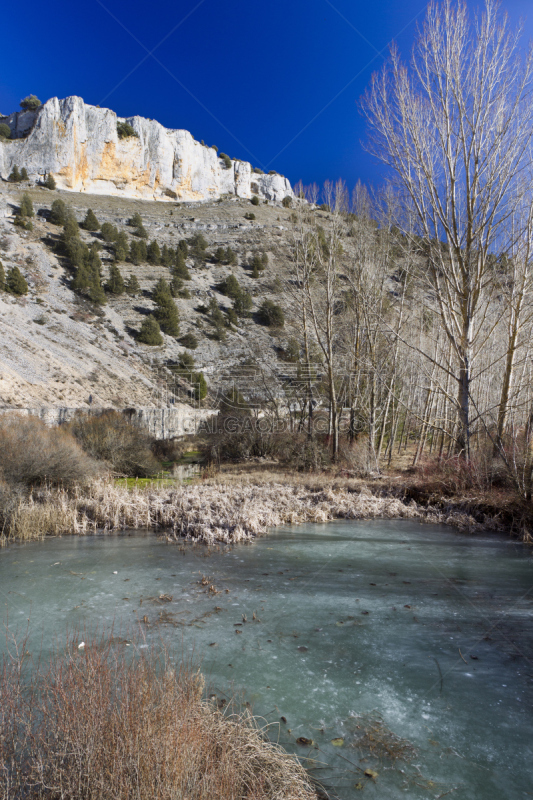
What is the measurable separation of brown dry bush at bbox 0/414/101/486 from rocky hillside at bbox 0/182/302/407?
10.4m

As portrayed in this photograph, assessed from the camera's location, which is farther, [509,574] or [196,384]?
[196,384]

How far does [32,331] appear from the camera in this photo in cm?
3173

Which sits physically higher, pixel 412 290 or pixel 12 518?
pixel 412 290

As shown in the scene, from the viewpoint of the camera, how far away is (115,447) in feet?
55.1

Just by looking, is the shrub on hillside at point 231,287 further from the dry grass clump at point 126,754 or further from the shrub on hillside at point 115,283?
the dry grass clump at point 126,754

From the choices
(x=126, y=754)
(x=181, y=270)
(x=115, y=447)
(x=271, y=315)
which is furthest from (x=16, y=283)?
(x=126, y=754)

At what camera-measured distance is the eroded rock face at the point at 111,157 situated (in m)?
60.1

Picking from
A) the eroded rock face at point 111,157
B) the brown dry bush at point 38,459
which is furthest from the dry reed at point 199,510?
the eroded rock face at point 111,157

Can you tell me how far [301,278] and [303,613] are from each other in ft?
50.4

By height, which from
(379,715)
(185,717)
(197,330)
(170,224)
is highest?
(170,224)

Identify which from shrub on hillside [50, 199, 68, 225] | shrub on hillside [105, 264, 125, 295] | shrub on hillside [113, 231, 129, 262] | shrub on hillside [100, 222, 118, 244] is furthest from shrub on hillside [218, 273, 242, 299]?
shrub on hillside [50, 199, 68, 225]

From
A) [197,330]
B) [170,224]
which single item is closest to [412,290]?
[197,330]

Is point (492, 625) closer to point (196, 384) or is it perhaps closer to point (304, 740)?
point (304, 740)

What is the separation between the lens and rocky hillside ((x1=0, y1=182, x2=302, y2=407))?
1115 inches
